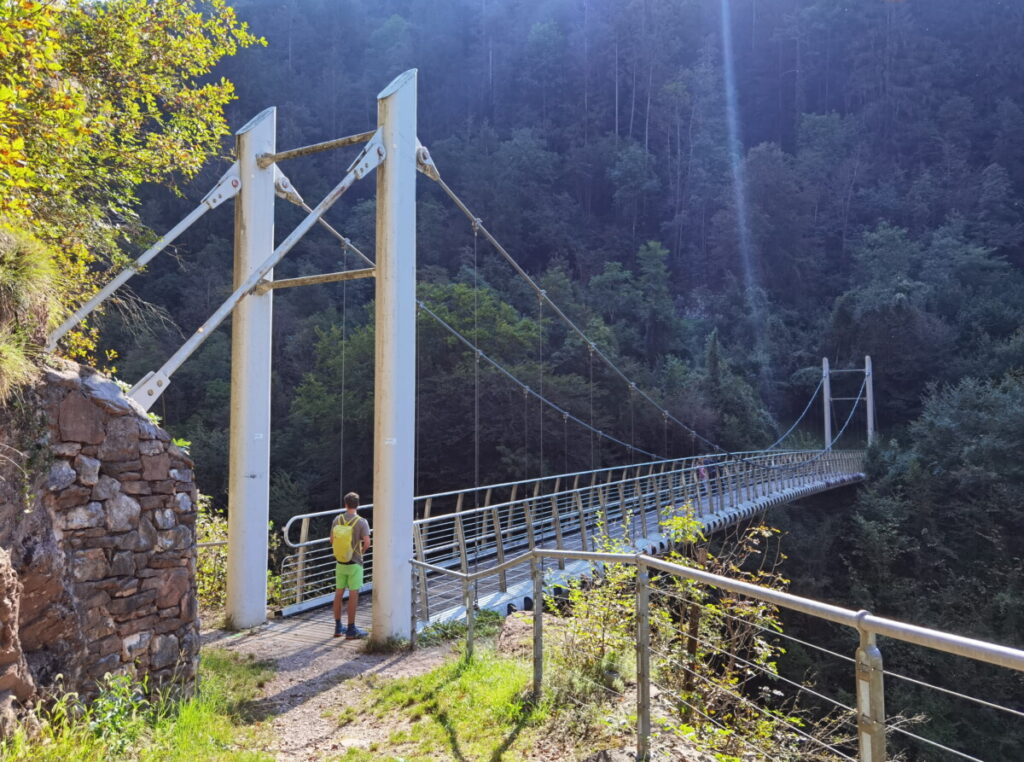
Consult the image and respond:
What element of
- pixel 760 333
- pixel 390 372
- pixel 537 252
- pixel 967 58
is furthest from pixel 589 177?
pixel 390 372

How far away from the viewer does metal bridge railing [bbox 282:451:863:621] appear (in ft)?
23.4

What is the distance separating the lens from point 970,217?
38.1 m

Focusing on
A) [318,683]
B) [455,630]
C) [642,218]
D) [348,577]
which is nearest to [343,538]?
[348,577]

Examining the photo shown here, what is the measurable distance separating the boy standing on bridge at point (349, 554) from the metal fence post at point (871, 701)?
171 inches

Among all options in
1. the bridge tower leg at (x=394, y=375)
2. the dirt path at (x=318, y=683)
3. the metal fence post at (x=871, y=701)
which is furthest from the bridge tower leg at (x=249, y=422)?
the metal fence post at (x=871, y=701)


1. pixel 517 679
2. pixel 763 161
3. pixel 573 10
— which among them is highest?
pixel 573 10

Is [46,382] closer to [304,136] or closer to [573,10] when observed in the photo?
[304,136]

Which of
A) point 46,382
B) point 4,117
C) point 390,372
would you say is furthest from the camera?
point 390,372

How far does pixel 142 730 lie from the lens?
3090mm

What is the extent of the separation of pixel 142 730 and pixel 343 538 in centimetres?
265

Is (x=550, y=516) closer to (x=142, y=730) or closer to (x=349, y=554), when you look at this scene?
(x=349, y=554)

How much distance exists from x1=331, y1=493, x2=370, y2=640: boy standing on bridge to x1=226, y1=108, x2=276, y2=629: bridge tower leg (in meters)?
0.63

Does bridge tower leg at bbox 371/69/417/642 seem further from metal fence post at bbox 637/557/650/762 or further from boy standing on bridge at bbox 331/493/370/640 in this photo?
metal fence post at bbox 637/557/650/762

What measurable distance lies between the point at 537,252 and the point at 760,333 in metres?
10.8
